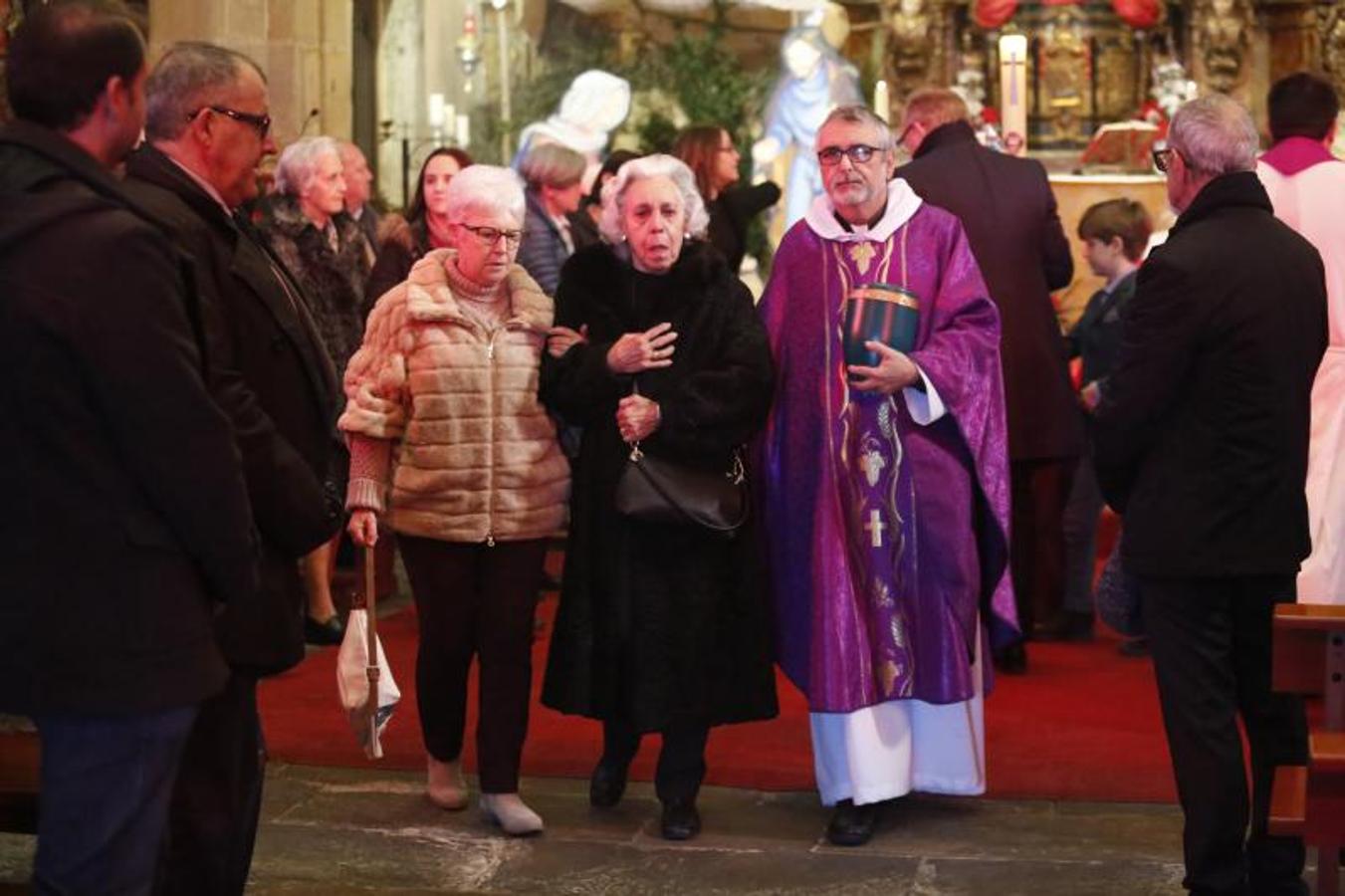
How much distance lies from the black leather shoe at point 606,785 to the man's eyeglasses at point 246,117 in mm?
2368

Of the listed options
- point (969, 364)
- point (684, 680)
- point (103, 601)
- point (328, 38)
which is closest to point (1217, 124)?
point (969, 364)

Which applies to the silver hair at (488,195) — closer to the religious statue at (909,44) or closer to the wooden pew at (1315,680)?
the wooden pew at (1315,680)

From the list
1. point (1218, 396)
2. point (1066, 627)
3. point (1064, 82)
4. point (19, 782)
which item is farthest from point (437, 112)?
point (1218, 396)

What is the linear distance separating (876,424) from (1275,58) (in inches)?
475

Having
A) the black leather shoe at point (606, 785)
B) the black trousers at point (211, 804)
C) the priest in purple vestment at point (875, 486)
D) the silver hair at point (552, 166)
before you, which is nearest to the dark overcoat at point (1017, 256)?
the silver hair at point (552, 166)

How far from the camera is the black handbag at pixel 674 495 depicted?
19.7 ft

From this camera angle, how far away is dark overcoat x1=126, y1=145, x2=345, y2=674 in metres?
4.27

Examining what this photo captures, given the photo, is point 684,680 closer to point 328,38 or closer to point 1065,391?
point 1065,391

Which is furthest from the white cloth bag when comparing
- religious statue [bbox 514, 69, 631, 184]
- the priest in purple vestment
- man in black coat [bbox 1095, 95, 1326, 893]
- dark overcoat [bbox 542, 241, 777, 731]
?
religious statue [bbox 514, 69, 631, 184]

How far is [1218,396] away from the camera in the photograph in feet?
16.7

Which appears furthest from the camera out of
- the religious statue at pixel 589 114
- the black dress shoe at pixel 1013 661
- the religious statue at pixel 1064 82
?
the religious statue at pixel 1064 82

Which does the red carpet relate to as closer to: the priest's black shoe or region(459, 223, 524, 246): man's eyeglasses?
the priest's black shoe

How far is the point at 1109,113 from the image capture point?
55.7ft

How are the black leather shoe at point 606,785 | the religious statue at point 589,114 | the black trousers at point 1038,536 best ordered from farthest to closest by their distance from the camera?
the religious statue at point 589,114 → the black trousers at point 1038,536 → the black leather shoe at point 606,785
